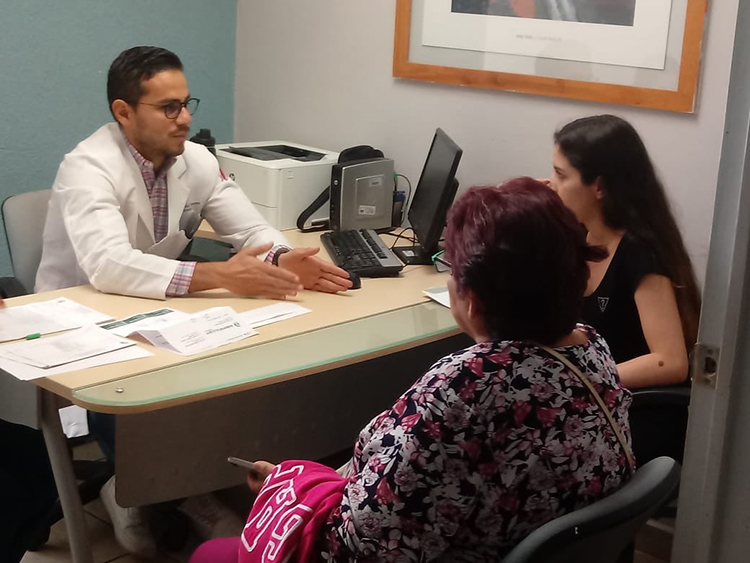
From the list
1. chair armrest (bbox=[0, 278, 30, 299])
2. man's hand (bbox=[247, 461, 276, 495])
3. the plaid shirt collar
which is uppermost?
the plaid shirt collar

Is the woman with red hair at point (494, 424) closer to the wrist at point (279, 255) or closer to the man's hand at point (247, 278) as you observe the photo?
the man's hand at point (247, 278)

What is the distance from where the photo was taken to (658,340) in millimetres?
2178

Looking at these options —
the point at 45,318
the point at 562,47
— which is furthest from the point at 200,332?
the point at 562,47

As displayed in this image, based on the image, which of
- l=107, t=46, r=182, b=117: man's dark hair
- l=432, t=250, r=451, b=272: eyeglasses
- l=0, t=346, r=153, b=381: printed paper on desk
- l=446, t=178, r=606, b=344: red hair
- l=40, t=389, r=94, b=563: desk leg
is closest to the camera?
l=446, t=178, r=606, b=344: red hair

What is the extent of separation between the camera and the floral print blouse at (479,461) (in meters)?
1.23

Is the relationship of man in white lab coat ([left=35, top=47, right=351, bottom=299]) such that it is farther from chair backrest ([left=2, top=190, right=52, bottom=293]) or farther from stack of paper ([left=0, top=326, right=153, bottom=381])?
stack of paper ([left=0, top=326, right=153, bottom=381])

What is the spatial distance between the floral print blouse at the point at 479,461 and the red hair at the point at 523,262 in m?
0.05

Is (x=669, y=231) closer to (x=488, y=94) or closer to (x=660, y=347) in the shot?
(x=660, y=347)

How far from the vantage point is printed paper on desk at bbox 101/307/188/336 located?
2.05 meters

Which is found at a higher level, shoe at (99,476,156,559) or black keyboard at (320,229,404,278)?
black keyboard at (320,229,404,278)

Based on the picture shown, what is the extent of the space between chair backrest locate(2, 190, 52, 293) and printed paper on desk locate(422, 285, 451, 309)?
3.59 feet

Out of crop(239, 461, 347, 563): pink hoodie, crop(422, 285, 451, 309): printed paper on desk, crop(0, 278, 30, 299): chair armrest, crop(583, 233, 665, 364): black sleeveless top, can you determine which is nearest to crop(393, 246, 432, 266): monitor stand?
crop(422, 285, 451, 309): printed paper on desk

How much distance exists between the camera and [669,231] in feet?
7.48

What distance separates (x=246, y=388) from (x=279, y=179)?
134 cm
